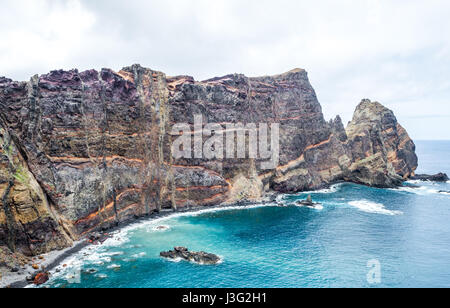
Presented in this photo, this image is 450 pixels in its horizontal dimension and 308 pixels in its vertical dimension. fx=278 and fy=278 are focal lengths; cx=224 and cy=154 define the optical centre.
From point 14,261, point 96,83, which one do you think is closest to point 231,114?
point 96,83

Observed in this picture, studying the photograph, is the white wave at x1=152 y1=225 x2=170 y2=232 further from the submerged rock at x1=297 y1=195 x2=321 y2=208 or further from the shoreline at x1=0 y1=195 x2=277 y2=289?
the submerged rock at x1=297 y1=195 x2=321 y2=208

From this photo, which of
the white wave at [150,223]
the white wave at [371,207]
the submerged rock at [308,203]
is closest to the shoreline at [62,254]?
the white wave at [150,223]

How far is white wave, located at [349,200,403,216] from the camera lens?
284 ft

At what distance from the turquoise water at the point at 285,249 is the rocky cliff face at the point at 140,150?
959 centimetres

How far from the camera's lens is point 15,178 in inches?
2095

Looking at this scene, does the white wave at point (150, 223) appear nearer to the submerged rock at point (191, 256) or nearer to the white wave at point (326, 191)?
the submerged rock at point (191, 256)

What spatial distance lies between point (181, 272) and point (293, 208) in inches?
2066

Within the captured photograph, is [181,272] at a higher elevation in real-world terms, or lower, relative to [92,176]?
lower

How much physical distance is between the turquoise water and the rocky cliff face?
9591mm

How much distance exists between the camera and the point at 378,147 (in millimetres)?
134125

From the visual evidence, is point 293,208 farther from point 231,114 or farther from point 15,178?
point 15,178

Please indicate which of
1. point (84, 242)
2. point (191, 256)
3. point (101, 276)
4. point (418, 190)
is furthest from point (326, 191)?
point (101, 276)

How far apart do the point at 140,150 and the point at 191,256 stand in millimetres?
39380

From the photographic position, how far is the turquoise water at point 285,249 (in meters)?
47.7
